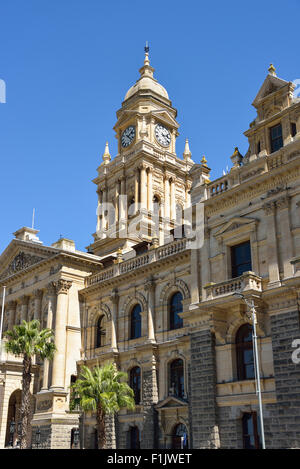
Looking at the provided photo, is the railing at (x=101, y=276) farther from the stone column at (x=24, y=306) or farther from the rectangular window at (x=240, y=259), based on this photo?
the rectangular window at (x=240, y=259)

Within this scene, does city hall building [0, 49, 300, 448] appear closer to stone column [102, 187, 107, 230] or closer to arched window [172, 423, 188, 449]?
arched window [172, 423, 188, 449]

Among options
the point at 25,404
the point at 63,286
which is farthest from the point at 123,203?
the point at 25,404

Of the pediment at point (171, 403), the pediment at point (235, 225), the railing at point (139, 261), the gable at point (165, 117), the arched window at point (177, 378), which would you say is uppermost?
the gable at point (165, 117)

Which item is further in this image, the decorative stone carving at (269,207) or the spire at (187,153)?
the spire at (187,153)

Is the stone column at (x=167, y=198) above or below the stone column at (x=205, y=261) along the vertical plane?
above

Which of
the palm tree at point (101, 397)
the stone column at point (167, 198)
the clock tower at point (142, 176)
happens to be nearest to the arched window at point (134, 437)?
the palm tree at point (101, 397)

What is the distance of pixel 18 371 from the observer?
45000 millimetres

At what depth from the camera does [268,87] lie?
32.9 meters

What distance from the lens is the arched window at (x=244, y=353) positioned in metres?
28.7

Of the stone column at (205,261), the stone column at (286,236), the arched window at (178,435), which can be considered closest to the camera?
the stone column at (286,236)

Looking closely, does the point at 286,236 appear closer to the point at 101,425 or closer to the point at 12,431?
the point at 101,425

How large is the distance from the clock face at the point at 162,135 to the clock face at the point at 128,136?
9.17 ft

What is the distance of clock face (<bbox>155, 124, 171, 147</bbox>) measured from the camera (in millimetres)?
64875
